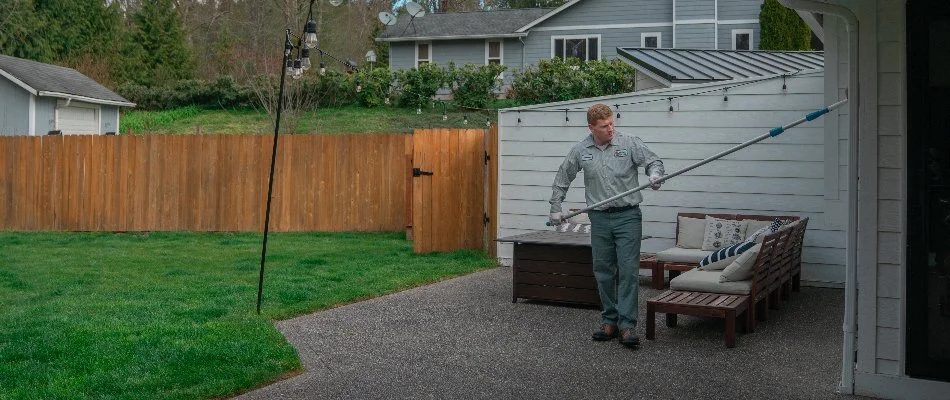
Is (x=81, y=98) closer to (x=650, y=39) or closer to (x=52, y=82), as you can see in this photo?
(x=52, y=82)

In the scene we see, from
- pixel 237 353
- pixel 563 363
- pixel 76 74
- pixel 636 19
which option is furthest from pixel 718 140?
pixel 76 74

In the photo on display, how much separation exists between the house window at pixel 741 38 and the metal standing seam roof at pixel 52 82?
19475 mm

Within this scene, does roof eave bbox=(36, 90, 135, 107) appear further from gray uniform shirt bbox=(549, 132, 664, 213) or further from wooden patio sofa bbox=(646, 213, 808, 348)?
wooden patio sofa bbox=(646, 213, 808, 348)

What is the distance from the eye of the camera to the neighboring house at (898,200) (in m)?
5.30

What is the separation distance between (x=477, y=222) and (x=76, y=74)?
72.1 feet

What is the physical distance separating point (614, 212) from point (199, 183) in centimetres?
1240

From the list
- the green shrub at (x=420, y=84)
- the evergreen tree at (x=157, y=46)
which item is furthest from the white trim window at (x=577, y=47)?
the evergreen tree at (x=157, y=46)

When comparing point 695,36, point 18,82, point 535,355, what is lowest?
point 535,355

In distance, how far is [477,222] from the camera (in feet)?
45.0

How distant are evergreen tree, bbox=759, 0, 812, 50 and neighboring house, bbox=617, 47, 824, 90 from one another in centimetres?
1170

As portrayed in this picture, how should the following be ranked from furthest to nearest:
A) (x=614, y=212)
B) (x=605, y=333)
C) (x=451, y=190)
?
(x=451, y=190)
(x=605, y=333)
(x=614, y=212)

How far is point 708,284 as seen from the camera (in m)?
7.85

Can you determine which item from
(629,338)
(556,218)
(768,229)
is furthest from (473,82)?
(629,338)

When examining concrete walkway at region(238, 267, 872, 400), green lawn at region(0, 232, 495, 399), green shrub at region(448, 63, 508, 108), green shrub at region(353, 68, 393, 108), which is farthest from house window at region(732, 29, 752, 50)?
concrete walkway at region(238, 267, 872, 400)
